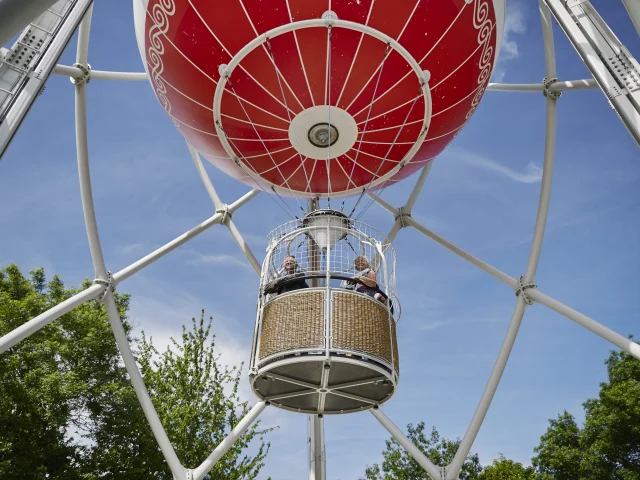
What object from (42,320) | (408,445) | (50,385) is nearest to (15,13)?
(42,320)

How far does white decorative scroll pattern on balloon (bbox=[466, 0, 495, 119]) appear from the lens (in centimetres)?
1073

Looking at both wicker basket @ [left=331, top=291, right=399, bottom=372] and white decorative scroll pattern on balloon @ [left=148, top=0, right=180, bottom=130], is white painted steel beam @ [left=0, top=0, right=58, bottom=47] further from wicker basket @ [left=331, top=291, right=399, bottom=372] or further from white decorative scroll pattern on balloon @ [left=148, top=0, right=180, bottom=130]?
white decorative scroll pattern on balloon @ [left=148, top=0, right=180, bottom=130]

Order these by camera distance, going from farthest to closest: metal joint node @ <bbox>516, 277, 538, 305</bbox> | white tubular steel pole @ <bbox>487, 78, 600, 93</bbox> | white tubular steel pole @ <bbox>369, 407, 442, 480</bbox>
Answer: white tubular steel pole @ <bbox>369, 407, 442, 480</bbox>, metal joint node @ <bbox>516, 277, 538, 305</bbox>, white tubular steel pole @ <bbox>487, 78, 600, 93</bbox>

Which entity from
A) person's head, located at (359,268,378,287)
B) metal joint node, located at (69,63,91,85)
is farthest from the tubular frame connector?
metal joint node, located at (69,63,91,85)

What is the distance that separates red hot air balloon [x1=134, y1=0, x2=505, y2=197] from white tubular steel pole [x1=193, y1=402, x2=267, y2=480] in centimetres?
623

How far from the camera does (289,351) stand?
900cm

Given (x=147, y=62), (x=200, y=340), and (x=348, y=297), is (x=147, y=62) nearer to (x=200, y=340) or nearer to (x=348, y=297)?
(x=348, y=297)

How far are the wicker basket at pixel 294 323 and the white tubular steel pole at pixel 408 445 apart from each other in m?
7.20

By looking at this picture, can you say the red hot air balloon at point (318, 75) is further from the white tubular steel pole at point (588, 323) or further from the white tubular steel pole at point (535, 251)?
the white tubular steel pole at point (588, 323)

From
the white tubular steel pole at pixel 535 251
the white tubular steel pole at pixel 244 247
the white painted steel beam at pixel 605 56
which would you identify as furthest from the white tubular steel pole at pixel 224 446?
the white painted steel beam at pixel 605 56

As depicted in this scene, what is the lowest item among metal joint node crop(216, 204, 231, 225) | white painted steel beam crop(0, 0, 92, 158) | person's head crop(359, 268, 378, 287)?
white painted steel beam crop(0, 0, 92, 158)

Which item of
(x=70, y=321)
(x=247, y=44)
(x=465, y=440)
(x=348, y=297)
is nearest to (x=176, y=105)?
(x=247, y=44)

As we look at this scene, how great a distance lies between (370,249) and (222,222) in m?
7.97

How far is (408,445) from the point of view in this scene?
1577cm
